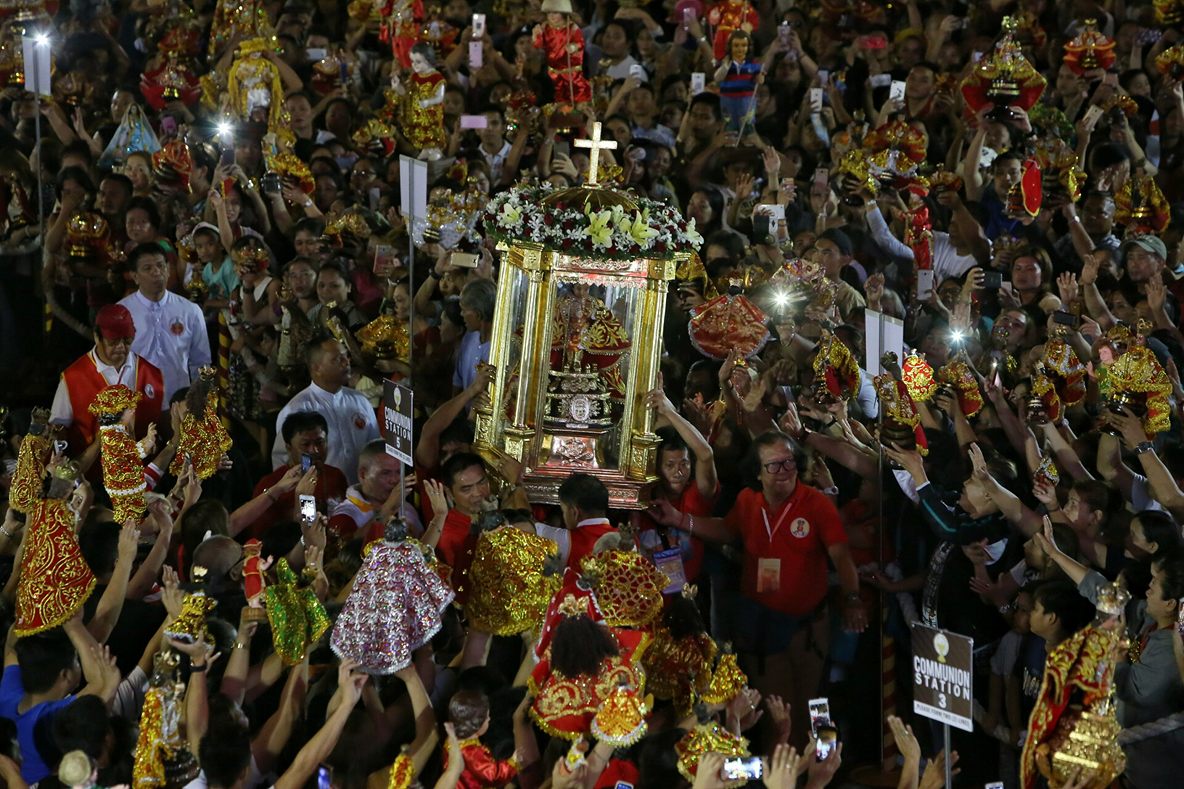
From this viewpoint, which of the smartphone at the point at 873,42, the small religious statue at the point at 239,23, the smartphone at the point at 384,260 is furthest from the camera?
the smartphone at the point at 873,42

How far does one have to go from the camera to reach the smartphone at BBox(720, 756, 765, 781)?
22.7ft

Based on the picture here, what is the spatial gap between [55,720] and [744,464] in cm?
411

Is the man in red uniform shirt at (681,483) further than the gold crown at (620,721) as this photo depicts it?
Yes

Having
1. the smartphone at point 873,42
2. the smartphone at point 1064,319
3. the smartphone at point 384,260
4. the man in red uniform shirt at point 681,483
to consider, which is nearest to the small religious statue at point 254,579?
the man in red uniform shirt at point 681,483

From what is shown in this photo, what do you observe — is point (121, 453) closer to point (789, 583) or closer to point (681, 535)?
point (681, 535)

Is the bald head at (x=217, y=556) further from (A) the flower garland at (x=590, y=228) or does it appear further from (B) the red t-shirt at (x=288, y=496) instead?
(A) the flower garland at (x=590, y=228)

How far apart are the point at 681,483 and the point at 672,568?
1.14m

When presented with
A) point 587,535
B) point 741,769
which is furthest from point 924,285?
point 741,769

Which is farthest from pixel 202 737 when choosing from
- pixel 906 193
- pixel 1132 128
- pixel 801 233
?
pixel 1132 128

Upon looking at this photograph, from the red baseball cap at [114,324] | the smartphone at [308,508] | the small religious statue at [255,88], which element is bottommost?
the smartphone at [308,508]

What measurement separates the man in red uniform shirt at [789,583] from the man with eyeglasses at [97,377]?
333 cm

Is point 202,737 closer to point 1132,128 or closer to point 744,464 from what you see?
point 744,464

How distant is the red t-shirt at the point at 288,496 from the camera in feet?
31.6

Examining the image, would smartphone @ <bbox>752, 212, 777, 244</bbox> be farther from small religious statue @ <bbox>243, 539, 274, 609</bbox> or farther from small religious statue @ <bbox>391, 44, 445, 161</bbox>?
small religious statue @ <bbox>243, 539, 274, 609</bbox>
